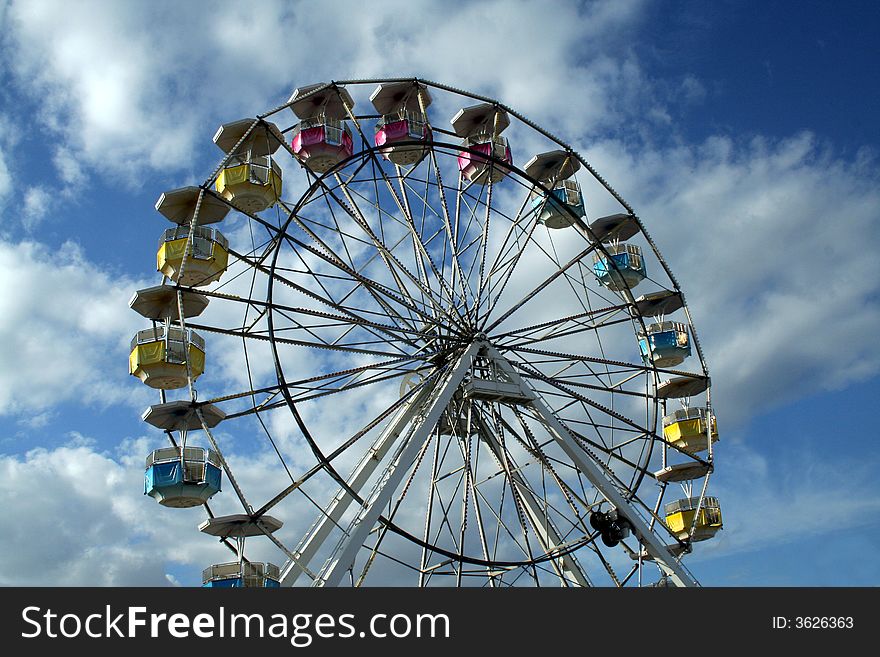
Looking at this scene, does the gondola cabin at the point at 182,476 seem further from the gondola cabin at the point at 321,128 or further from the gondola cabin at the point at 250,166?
the gondola cabin at the point at 321,128

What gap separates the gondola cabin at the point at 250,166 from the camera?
18.1 metres

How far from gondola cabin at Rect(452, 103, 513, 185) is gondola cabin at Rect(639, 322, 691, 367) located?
15.6ft

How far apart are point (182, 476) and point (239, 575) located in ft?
6.52

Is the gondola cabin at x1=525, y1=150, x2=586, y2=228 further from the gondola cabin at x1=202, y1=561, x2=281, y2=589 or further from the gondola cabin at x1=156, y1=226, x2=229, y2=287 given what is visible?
the gondola cabin at x1=202, y1=561, x2=281, y2=589

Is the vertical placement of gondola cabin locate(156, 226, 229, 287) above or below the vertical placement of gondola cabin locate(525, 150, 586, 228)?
below

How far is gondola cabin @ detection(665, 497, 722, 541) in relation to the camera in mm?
20906

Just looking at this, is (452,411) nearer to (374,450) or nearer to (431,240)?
(374,450)

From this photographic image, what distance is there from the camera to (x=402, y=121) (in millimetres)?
20031

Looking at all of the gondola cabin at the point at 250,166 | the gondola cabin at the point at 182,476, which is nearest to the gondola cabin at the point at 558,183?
the gondola cabin at the point at 250,166

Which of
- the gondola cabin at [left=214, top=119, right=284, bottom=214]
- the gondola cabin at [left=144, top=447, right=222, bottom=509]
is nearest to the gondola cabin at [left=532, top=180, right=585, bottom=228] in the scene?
the gondola cabin at [left=214, top=119, right=284, bottom=214]

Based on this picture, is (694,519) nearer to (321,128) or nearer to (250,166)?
(321,128)

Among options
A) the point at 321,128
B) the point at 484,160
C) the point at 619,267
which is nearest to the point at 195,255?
the point at 321,128
